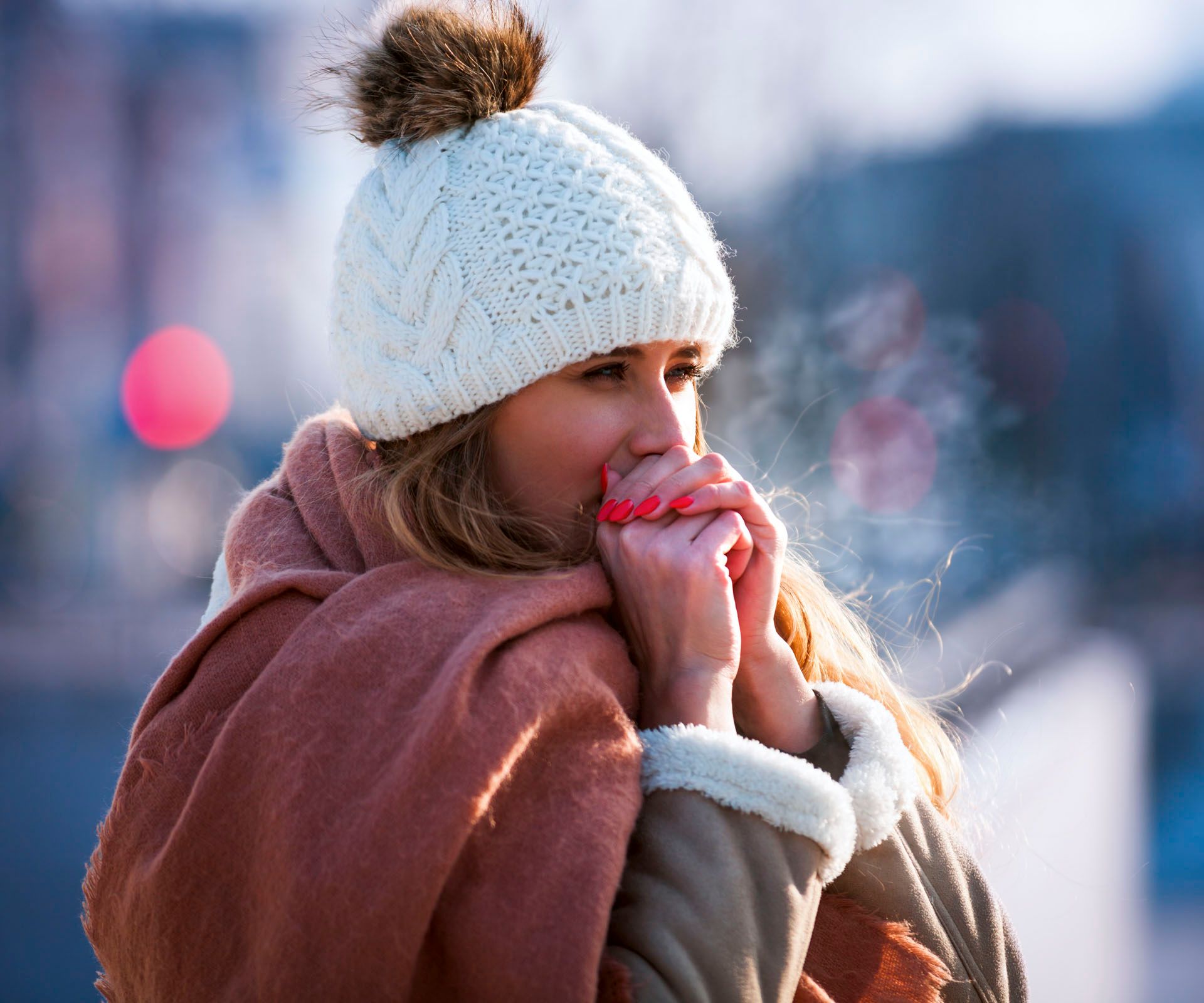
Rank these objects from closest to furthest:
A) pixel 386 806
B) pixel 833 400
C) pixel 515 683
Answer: pixel 386 806 < pixel 515 683 < pixel 833 400

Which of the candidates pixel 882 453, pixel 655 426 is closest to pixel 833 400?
pixel 882 453

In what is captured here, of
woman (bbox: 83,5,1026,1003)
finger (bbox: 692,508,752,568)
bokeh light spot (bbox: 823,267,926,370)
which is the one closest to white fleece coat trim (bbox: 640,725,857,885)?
woman (bbox: 83,5,1026,1003)

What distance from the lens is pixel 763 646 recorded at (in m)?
1.71

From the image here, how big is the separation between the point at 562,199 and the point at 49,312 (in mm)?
11953

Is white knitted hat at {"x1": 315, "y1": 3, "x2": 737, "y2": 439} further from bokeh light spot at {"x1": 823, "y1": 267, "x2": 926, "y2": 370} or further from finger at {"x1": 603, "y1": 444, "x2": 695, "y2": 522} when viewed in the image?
bokeh light spot at {"x1": 823, "y1": 267, "x2": 926, "y2": 370}

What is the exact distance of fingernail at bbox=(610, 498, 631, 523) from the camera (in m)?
1.64

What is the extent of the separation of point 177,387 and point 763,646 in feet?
38.1

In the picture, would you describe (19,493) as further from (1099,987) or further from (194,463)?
(1099,987)

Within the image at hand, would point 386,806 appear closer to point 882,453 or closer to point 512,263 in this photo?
point 512,263

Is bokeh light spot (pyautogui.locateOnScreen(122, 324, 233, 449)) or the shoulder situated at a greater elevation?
the shoulder

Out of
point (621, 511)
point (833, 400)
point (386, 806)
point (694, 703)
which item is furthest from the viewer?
point (833, 400)

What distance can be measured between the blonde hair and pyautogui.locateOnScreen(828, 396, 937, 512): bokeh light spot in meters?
5.44

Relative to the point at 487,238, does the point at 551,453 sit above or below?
below

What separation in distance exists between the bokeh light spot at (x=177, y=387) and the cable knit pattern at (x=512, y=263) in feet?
35.6
